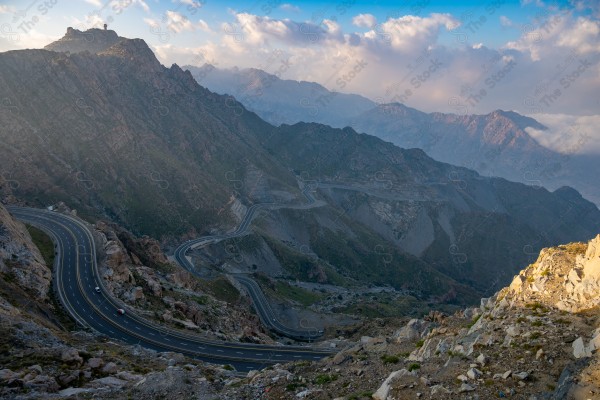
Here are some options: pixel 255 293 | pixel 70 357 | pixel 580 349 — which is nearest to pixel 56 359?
pixel 70 357

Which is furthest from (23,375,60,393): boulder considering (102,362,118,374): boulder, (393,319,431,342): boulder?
(393,319,431,342): boulder

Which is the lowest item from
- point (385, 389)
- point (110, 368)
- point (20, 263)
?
point (385, 389)

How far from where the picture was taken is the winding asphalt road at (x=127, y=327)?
47750 mm

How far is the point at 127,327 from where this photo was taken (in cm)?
4962

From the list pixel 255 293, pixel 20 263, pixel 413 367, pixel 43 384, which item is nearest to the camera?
pixel 413 367

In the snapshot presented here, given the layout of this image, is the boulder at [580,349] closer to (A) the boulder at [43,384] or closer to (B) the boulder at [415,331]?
(B) the boulder at [415,331]

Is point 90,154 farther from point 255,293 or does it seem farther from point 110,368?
point 110,368

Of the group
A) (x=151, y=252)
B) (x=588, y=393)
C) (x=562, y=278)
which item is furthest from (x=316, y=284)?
(x=588, y=393)

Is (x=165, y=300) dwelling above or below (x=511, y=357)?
above

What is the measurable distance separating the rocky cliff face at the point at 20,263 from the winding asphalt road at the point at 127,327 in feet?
9.06

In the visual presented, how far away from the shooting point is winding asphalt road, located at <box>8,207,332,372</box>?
4775 cm

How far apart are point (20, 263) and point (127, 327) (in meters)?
15.3

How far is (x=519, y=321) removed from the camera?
22.9 metres

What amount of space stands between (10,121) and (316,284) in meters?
113
